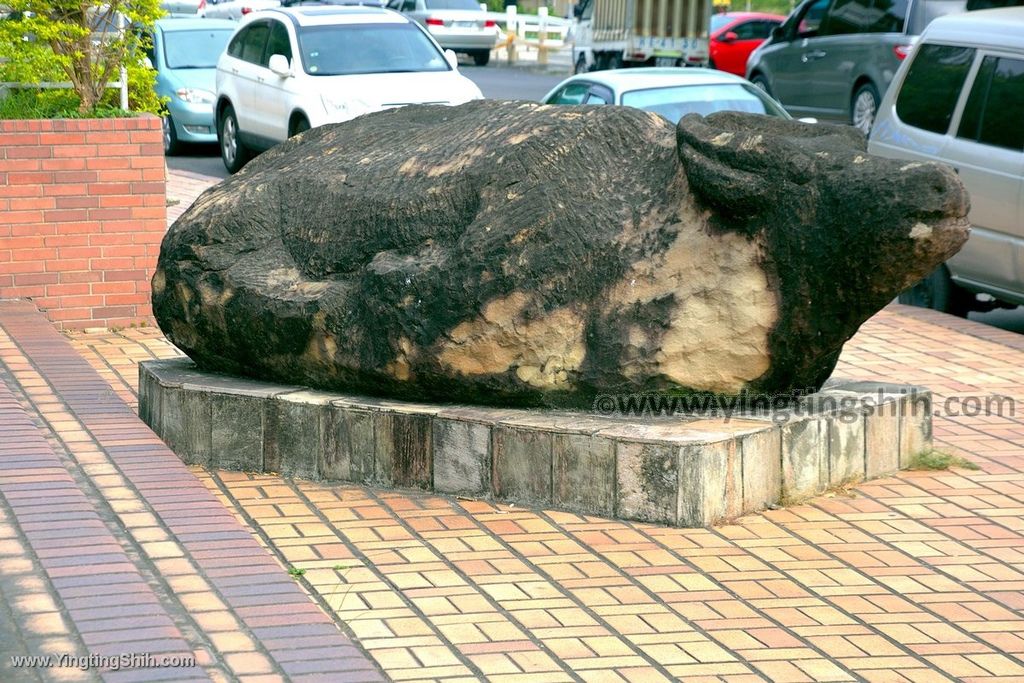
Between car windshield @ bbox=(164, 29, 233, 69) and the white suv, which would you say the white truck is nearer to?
car windshield @ bbox=(164, 29, 233, 69)

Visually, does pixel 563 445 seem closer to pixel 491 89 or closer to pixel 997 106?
pixel 997 106

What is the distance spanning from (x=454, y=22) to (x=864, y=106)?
57.7 feet

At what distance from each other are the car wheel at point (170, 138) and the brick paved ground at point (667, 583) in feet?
43.1

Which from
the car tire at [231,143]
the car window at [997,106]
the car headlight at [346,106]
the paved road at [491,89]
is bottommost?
the paved road at [491,89]

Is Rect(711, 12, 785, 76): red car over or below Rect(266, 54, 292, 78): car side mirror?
below

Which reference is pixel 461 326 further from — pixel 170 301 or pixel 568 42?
pixel 568 42

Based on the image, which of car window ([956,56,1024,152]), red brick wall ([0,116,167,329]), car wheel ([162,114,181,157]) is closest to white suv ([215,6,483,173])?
car wheel ([162,114,181,157])

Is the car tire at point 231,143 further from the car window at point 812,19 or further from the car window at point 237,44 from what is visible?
the car window at point 812,19

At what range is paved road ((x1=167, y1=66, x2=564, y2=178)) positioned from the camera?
17.9 meters

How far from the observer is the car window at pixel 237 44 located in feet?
56.9

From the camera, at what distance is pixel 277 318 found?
20.0ft

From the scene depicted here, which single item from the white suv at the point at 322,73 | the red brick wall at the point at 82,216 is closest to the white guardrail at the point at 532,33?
the white suv at the point at 322,73

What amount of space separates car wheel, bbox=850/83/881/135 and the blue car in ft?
26.3

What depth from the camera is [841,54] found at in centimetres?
1775
